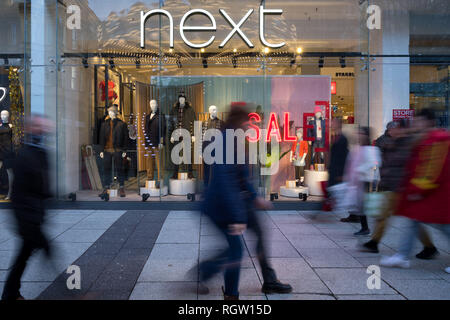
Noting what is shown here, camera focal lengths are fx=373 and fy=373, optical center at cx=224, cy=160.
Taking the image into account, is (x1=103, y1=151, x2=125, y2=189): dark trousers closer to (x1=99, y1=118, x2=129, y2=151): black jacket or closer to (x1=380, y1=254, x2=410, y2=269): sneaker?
(x1=99, y1=118, x2=129, y2=151): black jacket

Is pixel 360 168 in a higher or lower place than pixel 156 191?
higher

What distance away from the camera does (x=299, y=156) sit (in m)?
9.43

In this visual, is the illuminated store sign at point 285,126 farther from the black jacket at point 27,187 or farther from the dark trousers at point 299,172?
the black jacket at point 27,187

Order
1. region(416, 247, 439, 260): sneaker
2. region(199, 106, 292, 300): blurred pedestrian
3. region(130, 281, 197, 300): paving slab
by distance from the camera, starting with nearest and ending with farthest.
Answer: region(199, 106, 292, 300): blurred pedestrian → region(130, 281, 197, 300): paving slab → region(416, 247, 439, 260): sneaker

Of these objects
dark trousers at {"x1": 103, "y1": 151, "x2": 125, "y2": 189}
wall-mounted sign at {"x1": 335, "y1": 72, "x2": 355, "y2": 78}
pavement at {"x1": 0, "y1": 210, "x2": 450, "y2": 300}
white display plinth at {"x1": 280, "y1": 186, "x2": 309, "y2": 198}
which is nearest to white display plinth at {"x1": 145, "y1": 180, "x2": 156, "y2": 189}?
dark trousers at {"x1": 103, "y1": 151, "x2": 125, "y2": 189}

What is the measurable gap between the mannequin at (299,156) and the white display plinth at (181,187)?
2.62m

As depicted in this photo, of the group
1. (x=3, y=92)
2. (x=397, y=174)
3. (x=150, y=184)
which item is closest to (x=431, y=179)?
(x=397, y=174)

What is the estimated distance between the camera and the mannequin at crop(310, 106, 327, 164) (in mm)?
9281

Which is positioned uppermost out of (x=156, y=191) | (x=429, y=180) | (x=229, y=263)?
(x=429, y=180)

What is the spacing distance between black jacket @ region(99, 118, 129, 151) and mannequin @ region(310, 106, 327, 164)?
187 inches

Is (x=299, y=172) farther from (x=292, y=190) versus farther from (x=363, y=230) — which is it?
(x=363, y=230)

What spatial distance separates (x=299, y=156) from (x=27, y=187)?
7.15m

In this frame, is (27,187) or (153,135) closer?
(27,187)
